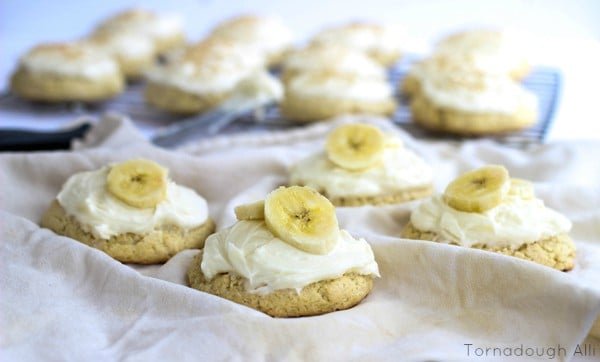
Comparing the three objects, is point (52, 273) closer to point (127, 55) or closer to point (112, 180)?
point (112, 180)

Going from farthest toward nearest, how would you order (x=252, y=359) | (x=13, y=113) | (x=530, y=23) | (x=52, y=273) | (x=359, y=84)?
(x=530, y=23) < (x=13, y=113) < (x=359, y=84) < (x=52, y=273) < (x=252, y=359)

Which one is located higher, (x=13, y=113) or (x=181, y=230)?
(x=181, y=230)

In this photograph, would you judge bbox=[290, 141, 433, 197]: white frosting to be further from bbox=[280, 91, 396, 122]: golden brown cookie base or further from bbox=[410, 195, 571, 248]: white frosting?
bbox=[280, 91, 396, 122]: golden brown cookie base

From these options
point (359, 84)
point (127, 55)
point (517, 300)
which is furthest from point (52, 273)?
point (127, 55)

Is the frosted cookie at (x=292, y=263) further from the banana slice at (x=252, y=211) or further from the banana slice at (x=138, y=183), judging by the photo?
the banana slice at (x=138, y=183)

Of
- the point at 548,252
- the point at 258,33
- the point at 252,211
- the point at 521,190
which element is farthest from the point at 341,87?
the point at 252,211

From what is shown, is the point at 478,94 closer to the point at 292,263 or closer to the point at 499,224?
the point at 499,224
